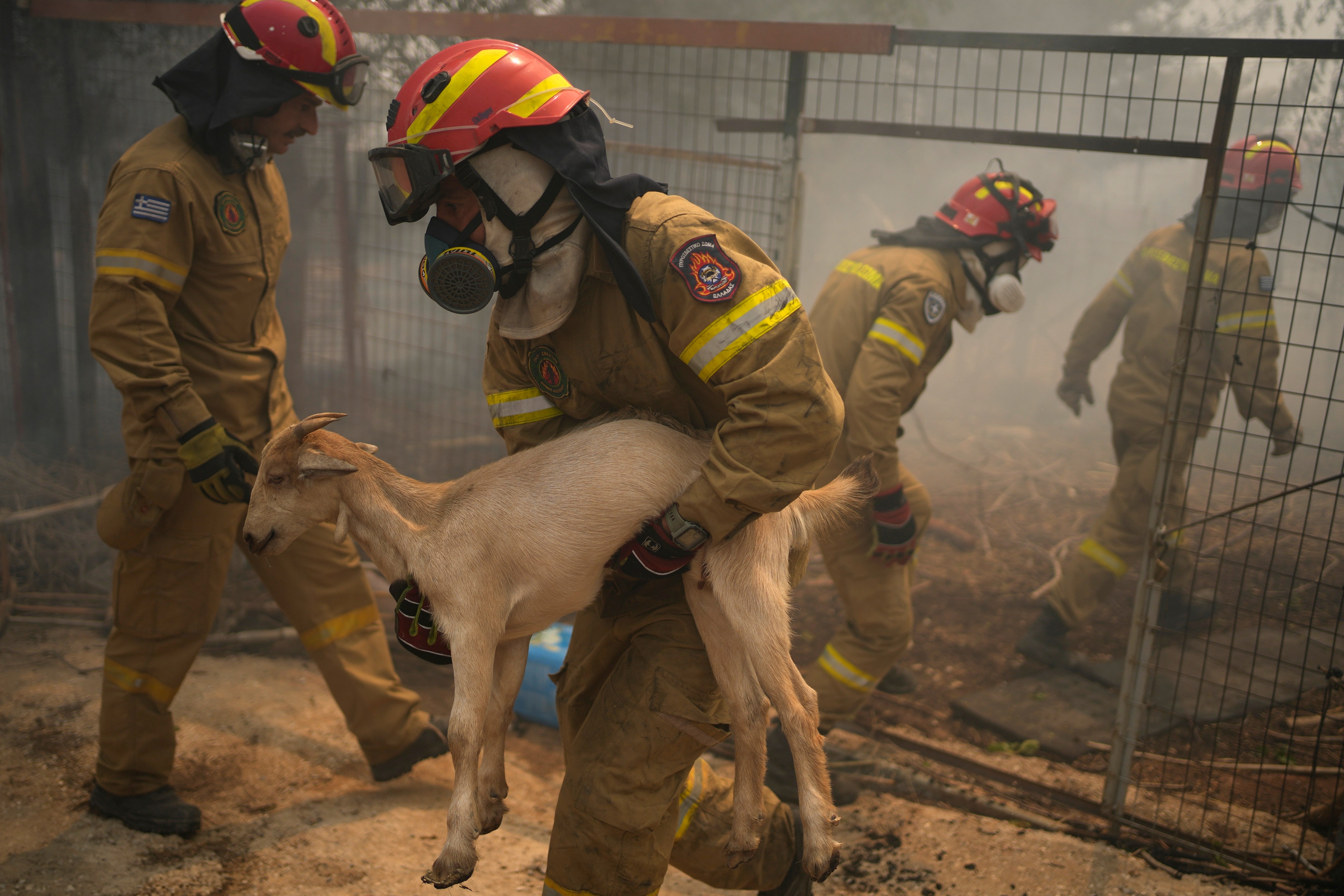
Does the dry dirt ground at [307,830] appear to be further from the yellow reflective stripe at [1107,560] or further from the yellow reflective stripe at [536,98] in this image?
the yellow reflective stripe at [536,98]

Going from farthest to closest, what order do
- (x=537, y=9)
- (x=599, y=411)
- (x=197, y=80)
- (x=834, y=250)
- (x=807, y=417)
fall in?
(x=834, y=250) → (x=537, y=9) → (x=197, y=80) → (x=599, y=411) → (x=807, y=417)

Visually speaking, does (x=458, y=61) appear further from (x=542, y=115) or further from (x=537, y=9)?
(x=537, y=9)

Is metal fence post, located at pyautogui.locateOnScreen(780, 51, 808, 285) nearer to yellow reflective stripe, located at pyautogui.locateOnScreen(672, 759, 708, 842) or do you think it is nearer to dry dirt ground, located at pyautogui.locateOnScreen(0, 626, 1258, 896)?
yellow reflective stripe, located at pyautogui.locateOnScreen(672, 759, 708, 842)

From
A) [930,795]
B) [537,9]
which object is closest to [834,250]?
[537,9]

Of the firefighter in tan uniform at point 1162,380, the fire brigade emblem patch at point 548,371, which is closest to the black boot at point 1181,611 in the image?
the firefighter in tan uniform at point 1162,380

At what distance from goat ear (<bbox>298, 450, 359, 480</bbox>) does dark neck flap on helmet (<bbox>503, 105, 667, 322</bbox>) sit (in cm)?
88

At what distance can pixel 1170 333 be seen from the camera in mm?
5637

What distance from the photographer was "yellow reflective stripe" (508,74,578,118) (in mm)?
2240

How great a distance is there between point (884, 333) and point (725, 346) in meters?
2.15

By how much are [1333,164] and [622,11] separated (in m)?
6.65

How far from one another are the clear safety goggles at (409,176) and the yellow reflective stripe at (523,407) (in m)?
0.58

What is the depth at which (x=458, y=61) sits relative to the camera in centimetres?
231

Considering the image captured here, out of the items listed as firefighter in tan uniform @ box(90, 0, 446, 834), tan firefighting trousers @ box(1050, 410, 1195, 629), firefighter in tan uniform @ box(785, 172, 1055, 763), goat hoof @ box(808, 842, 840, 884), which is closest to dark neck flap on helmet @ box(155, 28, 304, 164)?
firefighter in tan uniform @ box(90, 0, 446, 834)

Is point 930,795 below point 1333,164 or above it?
below
